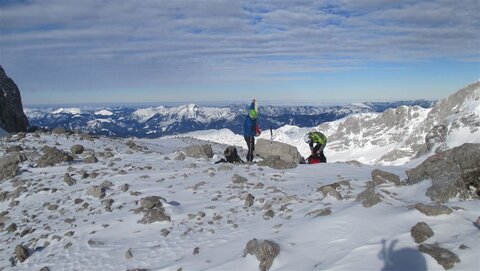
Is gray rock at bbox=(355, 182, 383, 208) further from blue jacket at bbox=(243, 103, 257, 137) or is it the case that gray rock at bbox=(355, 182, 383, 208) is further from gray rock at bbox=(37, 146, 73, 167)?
gray rock at bbox=(37, 146, 73, 167)

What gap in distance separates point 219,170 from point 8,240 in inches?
339

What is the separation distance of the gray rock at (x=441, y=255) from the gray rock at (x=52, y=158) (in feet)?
57.2

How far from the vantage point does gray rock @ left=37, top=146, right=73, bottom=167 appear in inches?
756

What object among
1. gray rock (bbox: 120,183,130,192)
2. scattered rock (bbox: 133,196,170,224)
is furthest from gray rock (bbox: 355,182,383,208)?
gray rock (bbox: 120,183,130,192)

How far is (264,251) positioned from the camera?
28.8 ft

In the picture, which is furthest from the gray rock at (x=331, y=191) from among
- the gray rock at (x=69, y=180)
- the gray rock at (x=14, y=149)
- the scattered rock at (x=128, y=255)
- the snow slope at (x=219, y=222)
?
the gray rock at (x=14, y=149)

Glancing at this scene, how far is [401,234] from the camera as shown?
8.38m

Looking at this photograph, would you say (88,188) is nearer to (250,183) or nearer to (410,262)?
(250,183)

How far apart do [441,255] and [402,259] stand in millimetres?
Result: 684

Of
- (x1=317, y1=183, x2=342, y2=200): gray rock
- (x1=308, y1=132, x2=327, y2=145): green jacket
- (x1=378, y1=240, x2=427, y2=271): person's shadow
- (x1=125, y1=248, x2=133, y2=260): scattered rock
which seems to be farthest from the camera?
(x1=308, y1=132, x2=327, y2=145): green jacket

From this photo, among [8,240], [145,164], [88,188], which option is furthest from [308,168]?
[8,240]

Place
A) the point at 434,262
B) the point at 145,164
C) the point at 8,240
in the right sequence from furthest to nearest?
the point at 145,164 → the point at 8,240 → the point at 434,262

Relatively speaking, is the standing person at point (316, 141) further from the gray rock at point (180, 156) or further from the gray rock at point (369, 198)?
the gray rock at point (369, 198)

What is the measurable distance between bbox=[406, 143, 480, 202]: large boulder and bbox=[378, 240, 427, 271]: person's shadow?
3040 mm
